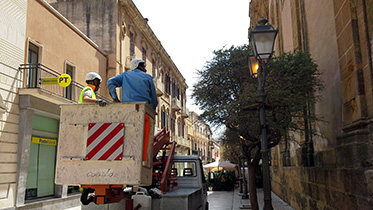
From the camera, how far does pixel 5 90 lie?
40.1 feet

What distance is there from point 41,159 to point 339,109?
11895 mm

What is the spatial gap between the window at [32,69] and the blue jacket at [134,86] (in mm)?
9738

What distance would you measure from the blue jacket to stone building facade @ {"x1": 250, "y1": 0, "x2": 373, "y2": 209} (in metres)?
3.52

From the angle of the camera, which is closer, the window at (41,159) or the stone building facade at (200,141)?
the window at (41,159)

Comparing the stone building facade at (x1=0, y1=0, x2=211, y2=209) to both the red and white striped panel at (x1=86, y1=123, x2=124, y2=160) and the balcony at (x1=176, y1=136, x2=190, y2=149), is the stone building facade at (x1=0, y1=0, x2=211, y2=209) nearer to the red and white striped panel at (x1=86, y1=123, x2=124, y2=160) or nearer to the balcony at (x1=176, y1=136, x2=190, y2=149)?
the red and white striped panel at (x1=86, y1=123, x2=124, y2=160)

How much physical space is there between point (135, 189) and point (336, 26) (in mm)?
5235

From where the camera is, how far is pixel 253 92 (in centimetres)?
900

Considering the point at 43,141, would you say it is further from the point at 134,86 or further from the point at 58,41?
the point at 134,86

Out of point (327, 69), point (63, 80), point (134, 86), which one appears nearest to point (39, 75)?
point (63, 80)

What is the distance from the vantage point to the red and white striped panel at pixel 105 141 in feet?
12.5

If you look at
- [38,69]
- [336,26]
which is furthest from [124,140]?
[38,69]

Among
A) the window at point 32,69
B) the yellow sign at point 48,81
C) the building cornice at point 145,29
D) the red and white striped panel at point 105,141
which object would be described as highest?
the building cornice at point 145,29

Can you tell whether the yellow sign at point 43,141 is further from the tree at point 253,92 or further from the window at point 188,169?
the window at point 188,169

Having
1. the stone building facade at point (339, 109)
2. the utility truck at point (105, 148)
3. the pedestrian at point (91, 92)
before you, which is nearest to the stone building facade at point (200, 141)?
the stone building facade at point (339, 109)
